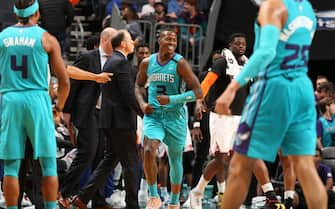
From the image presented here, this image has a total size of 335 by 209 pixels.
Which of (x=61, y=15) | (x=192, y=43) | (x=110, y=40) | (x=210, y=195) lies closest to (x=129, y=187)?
(x=110, y=40)

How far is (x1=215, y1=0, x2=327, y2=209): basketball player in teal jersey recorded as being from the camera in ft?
26.8

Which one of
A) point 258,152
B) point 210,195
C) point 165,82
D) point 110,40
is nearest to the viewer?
point 258,152

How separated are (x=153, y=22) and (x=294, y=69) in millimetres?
9178

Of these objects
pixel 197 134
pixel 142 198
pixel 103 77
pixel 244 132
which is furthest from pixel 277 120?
pixel 142 198

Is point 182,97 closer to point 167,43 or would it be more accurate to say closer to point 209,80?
point 167,43

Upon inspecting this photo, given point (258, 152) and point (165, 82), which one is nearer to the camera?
point (258, 152)

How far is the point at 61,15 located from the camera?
15.7 metres

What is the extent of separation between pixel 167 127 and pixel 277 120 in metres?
3.47

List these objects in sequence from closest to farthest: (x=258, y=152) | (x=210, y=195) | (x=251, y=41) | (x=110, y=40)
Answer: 1. (x=258, y=152)
2. (x=110, y=40)
3. (x=210, y=195)
4. (x=251, y=41)

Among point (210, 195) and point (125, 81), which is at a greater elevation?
point (125, 81)

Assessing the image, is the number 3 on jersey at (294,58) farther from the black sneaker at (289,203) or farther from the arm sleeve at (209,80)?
the arm sleeve at (209,80)

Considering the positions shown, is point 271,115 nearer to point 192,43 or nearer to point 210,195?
point 210,195

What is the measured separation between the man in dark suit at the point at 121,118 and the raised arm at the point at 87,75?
0.31ft

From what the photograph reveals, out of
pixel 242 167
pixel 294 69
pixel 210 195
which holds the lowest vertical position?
pixel 210 195
